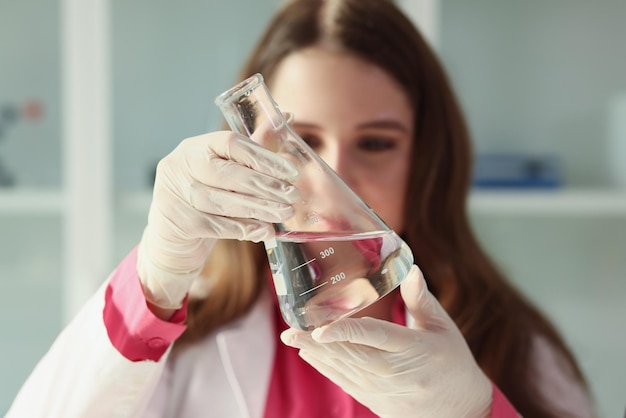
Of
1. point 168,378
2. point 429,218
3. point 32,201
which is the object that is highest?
point 429,218

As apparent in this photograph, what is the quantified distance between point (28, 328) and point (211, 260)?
2.91 feet

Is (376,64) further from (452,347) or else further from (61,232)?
(61,232)

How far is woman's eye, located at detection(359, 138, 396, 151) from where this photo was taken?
98cm

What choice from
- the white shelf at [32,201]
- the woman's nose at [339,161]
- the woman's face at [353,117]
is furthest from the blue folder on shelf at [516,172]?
the white shelf at [32,201]

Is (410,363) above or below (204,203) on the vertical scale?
below

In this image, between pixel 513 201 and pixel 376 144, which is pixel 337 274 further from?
pixel 513 201

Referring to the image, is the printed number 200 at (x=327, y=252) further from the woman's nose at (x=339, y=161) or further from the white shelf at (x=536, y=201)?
the white shelf at (x=536, y=201)

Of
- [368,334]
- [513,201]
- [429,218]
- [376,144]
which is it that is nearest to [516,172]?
[513,201]

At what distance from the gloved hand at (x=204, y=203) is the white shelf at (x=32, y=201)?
994 millimetres

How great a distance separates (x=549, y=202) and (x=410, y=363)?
106cm

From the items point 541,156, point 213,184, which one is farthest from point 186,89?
point 213,184

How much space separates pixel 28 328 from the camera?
1811 millimetres

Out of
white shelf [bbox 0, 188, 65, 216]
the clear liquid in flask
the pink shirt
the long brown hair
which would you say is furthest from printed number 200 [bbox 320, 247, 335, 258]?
white shelf [bbox 0, 188, 65, 216]

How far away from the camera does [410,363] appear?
27.7 inches
